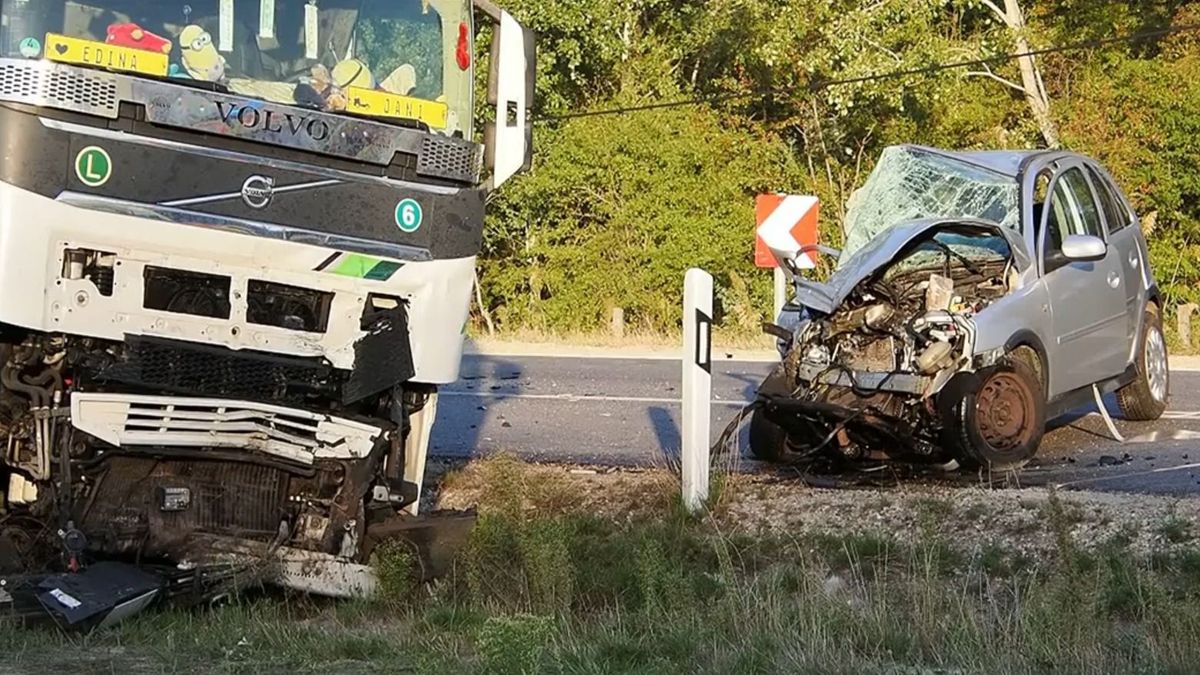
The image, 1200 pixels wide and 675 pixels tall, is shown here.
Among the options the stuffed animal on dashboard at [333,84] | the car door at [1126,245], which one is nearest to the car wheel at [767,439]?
the car door at [1126,245]

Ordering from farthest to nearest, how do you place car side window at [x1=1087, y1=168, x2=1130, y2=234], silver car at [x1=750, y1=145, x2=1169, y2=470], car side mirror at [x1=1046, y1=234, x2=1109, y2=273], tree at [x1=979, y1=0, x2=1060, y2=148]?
tree at [x1=979, y1=0, x2=1060, y2=148] < car side window at [x1=1087, y1=168, x2=1130, y2=234] < car side mirror at [x1=1046, y1=234, x2=1109, y2=273] < silver car at [x1=750, y1=145, x2=1169, y2=470]

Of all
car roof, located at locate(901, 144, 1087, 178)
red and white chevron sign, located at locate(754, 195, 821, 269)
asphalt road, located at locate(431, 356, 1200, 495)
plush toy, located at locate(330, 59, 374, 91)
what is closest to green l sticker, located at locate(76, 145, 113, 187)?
plush toy, located at locate(330, 59, 374, 91)

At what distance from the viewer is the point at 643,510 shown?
30.7 ft

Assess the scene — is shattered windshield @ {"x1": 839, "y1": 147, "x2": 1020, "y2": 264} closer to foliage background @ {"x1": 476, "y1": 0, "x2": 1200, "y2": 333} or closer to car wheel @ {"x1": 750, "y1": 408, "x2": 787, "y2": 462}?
car wheel @ {"x1": 750, "y1": 408, "x2": 787, "y2": 462}

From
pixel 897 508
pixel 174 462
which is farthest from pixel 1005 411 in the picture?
pixel 174 462

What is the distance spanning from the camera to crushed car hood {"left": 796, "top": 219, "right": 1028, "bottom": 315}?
1046 cm

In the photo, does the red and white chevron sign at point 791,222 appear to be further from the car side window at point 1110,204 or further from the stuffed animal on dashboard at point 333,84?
the stuffed animal on dashboard at point 333,84

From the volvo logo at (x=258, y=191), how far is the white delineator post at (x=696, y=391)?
2.51 m

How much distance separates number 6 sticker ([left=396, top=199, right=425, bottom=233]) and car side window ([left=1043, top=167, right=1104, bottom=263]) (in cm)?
479

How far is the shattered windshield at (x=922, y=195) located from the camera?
446 inches

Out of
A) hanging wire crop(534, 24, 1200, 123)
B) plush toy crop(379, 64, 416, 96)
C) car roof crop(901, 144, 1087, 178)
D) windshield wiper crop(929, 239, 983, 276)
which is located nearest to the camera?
plush toy crop(379, 64, 416, 96)

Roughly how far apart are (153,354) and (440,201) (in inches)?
60.8

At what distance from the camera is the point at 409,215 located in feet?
26.0

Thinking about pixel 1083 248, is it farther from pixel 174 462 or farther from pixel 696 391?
pixel 174 462
